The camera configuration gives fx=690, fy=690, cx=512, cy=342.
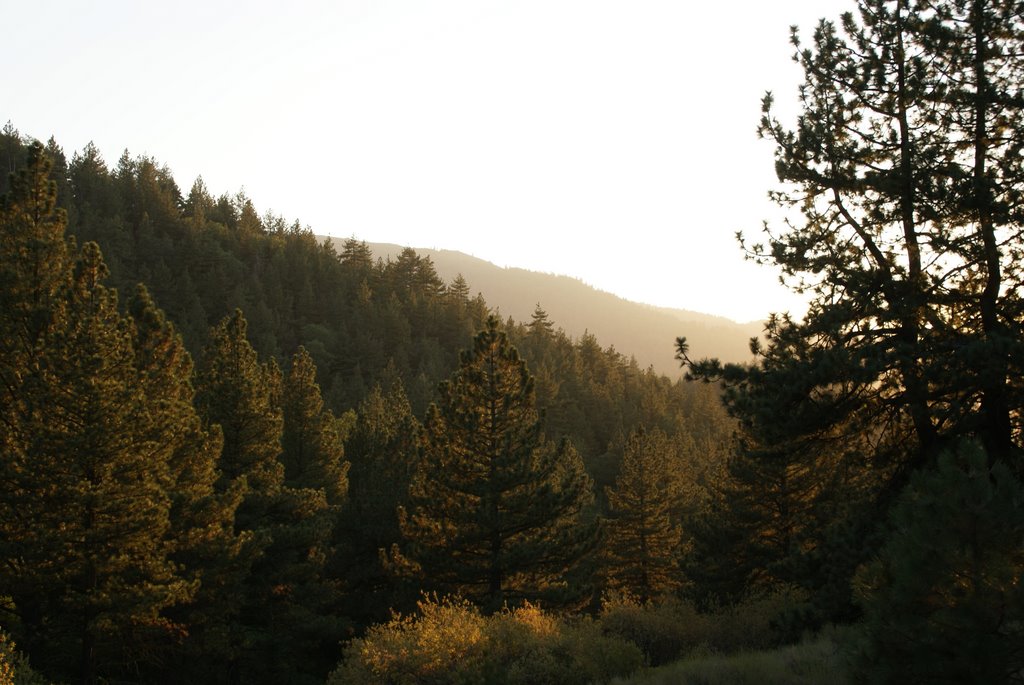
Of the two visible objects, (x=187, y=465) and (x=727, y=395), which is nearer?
(x=727, y=395)

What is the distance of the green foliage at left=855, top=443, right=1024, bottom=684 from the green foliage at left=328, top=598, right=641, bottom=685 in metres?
7.72

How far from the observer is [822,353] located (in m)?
10.3

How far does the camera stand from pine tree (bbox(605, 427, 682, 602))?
37062 mm

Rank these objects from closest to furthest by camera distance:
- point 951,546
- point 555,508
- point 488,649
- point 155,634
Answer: point 951,546 → point 488,649 → point 155,634 → point 555,508

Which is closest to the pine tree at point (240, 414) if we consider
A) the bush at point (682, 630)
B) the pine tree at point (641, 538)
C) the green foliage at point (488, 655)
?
the green foliage at point (488, 655)

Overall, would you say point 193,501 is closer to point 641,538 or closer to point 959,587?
point 959,587

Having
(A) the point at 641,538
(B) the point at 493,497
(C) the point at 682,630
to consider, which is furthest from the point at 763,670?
(A) the point at 641,538

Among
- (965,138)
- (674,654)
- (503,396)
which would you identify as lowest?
(674,654)

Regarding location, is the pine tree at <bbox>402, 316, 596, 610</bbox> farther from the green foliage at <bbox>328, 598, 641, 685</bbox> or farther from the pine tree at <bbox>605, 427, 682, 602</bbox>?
the pine tree at <bbox>605, 427, 682, 602</bbox>

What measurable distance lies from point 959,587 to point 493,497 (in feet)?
54.7

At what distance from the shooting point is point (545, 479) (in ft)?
74.8

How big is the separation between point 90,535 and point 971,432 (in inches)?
683

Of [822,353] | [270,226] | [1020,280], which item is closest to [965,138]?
[1020,280]

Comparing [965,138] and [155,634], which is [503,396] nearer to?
[155,634]
